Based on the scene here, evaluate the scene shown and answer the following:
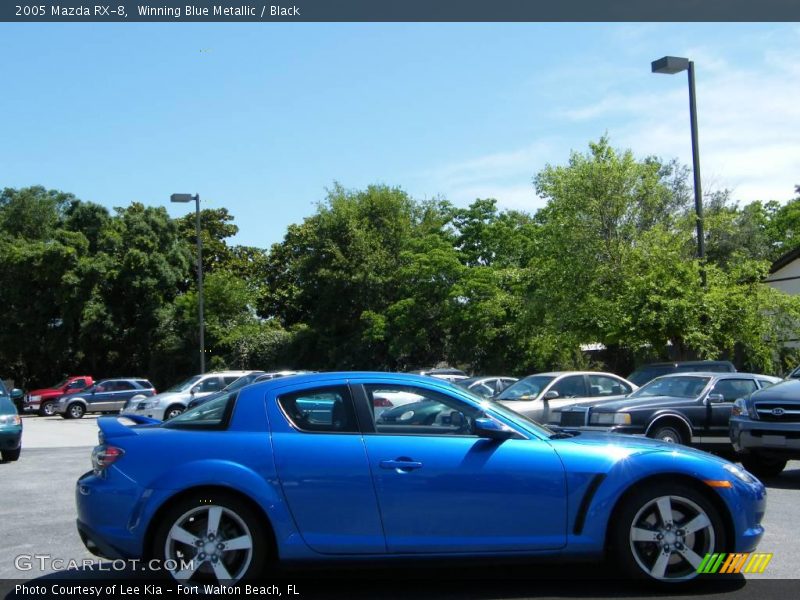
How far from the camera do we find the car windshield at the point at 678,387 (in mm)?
13891

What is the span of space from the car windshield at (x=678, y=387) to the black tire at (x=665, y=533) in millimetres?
8032

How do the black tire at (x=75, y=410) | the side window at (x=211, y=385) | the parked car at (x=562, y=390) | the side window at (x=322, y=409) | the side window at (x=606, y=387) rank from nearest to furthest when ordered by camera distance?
the side window at (x=322, y=409) → the parked car at (x=562, y=390) → the side window at (x=606, y=387) → the side window at (x=211, y=385) → the black tire at (x=75, y=410)

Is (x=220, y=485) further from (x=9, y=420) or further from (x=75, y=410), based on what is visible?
(x=75, y=410)

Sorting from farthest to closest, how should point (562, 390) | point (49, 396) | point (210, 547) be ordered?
point (49, 396), point (562, 390), point (210, 547)

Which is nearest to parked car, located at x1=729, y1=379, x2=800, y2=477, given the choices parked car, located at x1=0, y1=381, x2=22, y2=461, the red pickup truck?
parked car, located at x1=0, y1=381, x2=22, y2=461

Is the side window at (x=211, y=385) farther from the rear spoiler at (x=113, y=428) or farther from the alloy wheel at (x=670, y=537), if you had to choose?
the alloy wheel at (x=670, y=537)

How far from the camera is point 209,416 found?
615 centimetres

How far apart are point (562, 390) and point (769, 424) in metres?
5.09

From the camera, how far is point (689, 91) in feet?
64.2

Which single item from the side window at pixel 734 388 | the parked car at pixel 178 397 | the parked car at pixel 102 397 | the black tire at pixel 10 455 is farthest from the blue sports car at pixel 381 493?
the parked car at pixel 102 397

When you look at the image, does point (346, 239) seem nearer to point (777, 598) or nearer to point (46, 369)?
point (46, 369)

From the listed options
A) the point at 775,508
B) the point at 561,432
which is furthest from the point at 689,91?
the point at 561,432

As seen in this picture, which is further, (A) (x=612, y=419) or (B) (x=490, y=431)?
(A) (x=612, y=419)

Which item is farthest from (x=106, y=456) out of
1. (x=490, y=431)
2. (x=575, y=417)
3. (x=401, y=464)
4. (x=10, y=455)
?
(x=10, y=455)
